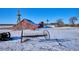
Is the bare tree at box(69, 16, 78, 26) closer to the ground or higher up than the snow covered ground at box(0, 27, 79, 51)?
higher up

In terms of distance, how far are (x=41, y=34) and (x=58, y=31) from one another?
202 millimetres

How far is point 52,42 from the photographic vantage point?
116 inches

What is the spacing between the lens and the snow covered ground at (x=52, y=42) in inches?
116

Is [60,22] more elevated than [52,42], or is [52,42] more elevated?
[60,22]

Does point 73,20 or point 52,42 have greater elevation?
point 73,20

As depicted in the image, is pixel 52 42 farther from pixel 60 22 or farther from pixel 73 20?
pixel 73 20

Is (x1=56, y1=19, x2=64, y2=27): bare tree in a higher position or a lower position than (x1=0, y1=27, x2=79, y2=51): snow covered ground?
higher

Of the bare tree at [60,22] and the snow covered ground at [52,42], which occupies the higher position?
the bare tree at [60,22]

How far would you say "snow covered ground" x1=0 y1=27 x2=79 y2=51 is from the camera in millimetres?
2936

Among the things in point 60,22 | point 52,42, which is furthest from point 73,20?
point 52,42
